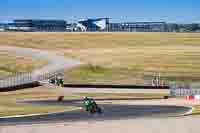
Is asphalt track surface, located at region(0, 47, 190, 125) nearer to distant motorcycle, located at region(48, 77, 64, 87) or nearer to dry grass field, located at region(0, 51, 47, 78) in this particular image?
distant motorcycle, located at region(48, 77, 64, 87)

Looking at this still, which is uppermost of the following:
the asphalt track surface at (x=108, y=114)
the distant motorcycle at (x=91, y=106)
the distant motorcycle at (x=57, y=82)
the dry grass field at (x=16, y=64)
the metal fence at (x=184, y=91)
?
the dry grass field at (x=16, y=64)

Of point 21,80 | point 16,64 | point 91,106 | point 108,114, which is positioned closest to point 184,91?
point 108,114

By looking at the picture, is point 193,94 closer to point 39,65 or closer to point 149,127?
point 149,127

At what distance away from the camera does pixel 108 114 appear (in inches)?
1168

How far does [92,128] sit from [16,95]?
56.0 ft

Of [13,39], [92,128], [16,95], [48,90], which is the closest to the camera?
[92,128]

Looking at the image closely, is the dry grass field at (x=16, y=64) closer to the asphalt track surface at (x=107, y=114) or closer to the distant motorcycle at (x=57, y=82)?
the distant motorcycle at (x=57, y=82)

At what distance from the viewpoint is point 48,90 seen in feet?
145

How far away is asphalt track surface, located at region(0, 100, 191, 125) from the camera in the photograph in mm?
27109

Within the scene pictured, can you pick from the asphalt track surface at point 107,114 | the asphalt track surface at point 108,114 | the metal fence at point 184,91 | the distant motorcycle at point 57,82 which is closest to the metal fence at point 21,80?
the distant motorcycle at point 57,82

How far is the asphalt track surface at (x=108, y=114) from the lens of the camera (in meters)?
27.1

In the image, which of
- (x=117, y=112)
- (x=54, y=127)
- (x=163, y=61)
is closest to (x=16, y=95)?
(x=117, y=112)

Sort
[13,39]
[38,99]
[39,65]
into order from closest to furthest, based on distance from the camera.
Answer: [38,99] → [39,65] → [13,39]

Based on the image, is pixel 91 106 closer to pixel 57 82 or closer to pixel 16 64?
pixel 57 82
